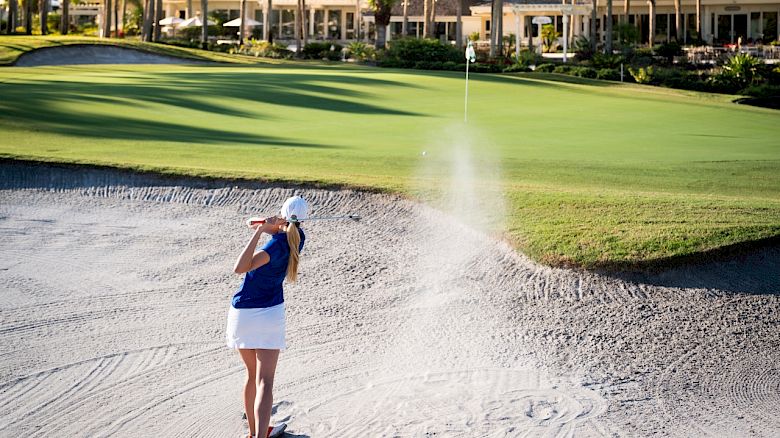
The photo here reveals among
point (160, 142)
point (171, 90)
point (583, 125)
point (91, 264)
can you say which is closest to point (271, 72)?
point (171, 90)

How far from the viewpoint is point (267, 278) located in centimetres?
788

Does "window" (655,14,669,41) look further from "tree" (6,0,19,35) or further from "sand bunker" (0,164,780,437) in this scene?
"sand bunker" (0,164,780,437)

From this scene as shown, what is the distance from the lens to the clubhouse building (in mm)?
74312

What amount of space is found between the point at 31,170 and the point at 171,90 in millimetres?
16435

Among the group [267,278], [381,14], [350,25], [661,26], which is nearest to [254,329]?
[267,278]

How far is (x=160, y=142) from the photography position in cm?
2119

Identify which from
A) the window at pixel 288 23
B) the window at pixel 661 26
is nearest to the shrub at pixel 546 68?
the window at pixel 661 26

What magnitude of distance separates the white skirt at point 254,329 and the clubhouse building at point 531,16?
61.7 metres

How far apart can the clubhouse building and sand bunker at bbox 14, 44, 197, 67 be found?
23.9 metres

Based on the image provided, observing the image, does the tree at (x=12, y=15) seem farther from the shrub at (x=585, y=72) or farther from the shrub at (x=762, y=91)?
the shrub at (x=762, y=91)

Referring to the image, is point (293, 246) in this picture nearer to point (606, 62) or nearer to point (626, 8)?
point (606, 62)

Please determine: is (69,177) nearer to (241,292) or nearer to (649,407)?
(241,292)

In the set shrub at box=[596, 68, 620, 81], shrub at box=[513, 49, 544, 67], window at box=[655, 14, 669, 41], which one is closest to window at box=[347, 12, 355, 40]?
window at box=[655, 14, 669, 41]

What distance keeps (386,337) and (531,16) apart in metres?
72.3
